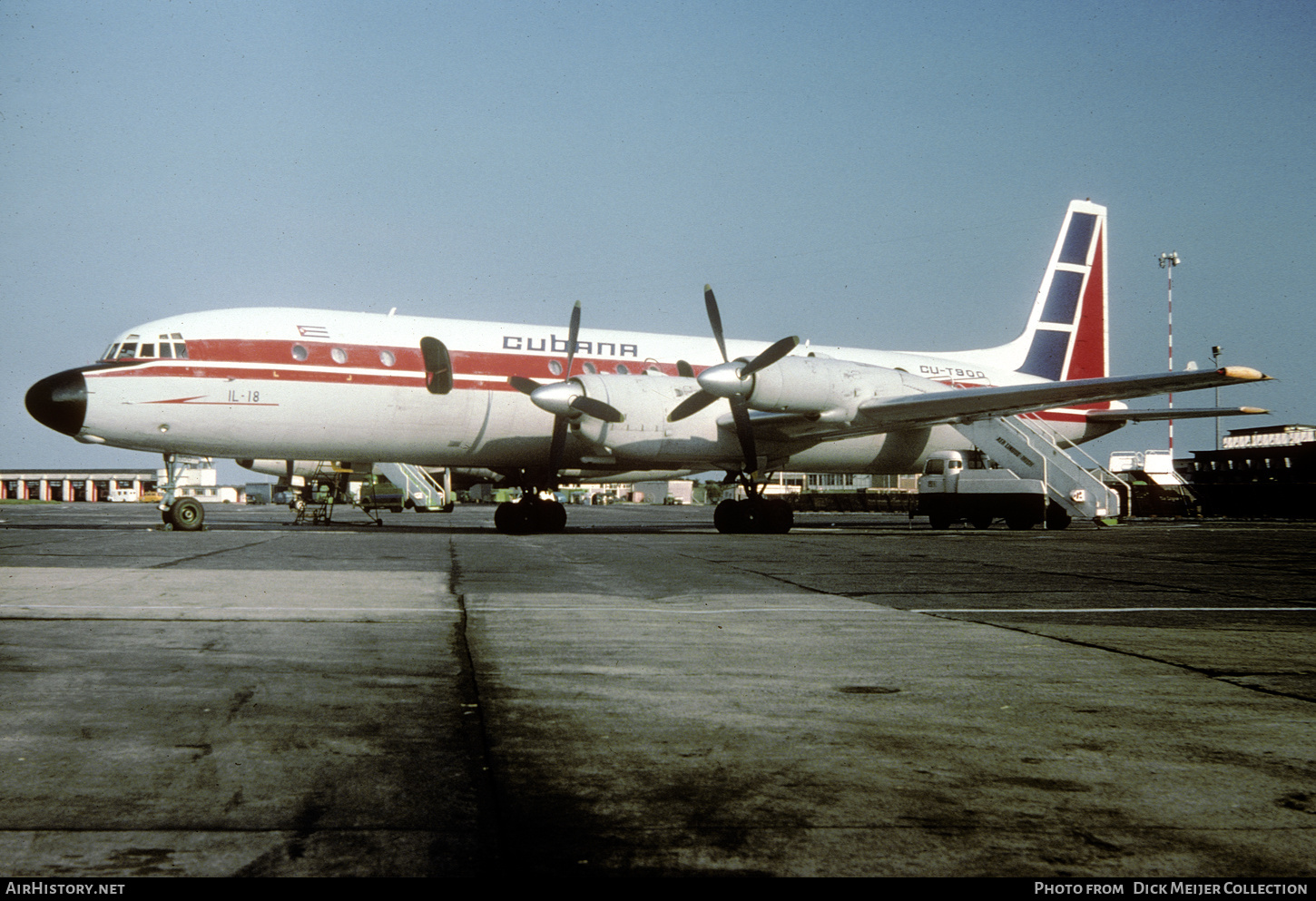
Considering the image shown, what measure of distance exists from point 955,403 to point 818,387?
11.5 ft

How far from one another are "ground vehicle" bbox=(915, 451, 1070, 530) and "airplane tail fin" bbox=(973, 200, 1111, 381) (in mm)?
6266

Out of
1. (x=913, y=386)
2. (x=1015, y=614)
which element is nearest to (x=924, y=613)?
(x=1015, y=614)

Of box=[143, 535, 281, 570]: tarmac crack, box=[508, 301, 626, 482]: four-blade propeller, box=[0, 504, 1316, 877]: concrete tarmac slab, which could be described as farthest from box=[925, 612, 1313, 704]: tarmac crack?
box=[508, 301, 626, 482]: four-blade propeller

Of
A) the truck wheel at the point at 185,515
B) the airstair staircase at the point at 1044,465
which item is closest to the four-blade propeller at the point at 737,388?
the airstair staircase at the point at 1044,465

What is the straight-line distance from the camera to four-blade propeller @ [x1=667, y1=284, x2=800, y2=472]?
21.2 meters

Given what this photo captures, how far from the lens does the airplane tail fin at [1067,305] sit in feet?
106

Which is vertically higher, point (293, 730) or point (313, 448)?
point (313, 448)

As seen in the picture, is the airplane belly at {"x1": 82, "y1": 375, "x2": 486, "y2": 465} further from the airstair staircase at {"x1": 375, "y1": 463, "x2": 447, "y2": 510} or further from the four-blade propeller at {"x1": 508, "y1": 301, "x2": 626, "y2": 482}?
the airstair staircase at {"x1": 375, "y1": 463, "x2": 447, "y2": 510}

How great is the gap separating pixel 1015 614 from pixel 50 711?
23.8 feet

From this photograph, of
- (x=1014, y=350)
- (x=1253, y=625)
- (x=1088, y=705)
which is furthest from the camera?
(x=1014, y=350)

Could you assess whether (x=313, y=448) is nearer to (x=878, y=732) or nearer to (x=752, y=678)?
(x=752, y=678)

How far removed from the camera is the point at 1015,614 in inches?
345

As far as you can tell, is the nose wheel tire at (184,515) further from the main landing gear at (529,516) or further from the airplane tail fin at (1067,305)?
the airplane tail fin at (1067,305)

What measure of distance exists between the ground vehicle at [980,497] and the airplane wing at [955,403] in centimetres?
262
